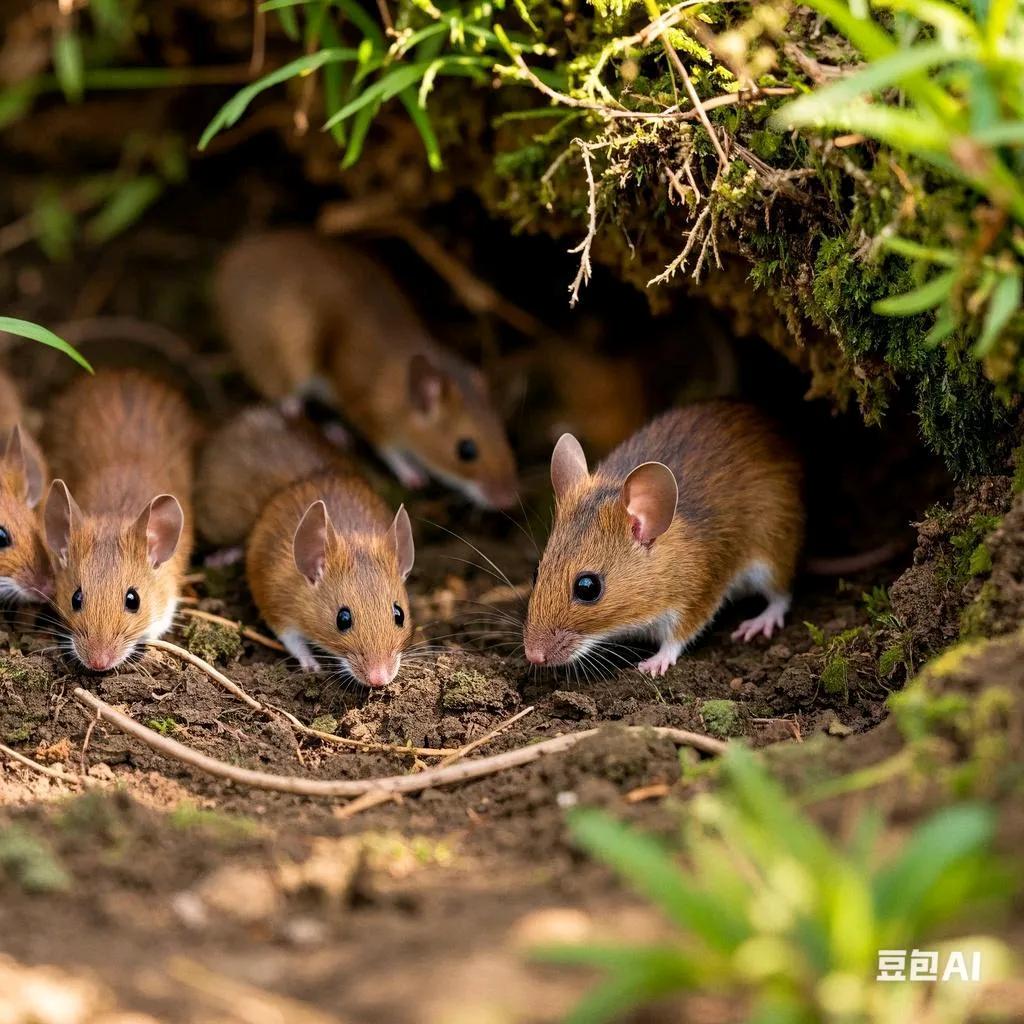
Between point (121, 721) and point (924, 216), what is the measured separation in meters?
3.52

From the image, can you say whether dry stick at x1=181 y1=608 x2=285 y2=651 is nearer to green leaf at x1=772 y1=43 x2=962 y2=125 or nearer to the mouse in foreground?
the mouse in foreground

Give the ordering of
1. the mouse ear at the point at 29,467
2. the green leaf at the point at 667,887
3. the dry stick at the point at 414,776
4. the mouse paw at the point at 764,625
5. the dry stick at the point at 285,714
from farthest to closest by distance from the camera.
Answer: the mouse ear at the point at 29,467 → the mouse paw at the point at 764,625 → the dry stick at the point at 285,714 → the dry stick at the point at 414,776 → the green leaf at the point at 667,887

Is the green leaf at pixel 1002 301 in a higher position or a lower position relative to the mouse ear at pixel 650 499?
lower

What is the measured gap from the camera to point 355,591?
5902 millimetres

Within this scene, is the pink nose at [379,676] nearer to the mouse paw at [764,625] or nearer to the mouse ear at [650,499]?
the mouse ear at [650,499]

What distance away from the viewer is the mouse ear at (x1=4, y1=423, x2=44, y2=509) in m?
6.30

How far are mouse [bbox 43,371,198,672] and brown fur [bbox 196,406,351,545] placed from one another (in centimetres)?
15

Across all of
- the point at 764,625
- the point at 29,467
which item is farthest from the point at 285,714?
the point at 764,625

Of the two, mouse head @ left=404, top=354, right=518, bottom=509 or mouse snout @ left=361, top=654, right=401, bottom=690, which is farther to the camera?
mouse head @ left=404, top=354, right=518, bottom=509

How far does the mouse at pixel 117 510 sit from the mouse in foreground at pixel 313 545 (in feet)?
0.97

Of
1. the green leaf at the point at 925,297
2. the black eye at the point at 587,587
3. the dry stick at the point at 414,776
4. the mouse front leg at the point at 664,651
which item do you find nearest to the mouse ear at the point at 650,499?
the black eye at the point at 587,587

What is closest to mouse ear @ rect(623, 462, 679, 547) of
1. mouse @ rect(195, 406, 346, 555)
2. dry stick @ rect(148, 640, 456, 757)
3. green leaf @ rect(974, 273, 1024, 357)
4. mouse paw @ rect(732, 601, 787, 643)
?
mouse paw @ rect(732, 601, 787, 643)

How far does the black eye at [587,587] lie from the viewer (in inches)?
222

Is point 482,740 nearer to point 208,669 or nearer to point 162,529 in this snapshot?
point 208,669
